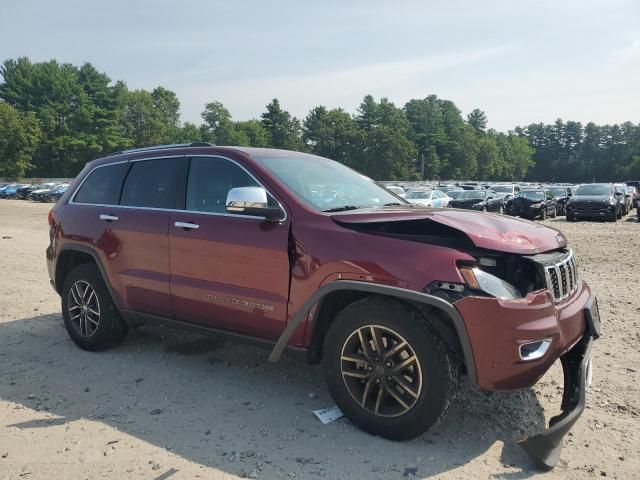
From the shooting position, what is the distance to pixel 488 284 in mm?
3012

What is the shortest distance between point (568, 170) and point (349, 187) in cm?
16433

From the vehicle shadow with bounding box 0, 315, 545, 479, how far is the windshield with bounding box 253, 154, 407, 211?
149 cm

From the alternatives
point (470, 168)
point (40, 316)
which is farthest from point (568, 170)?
point (40, 316)

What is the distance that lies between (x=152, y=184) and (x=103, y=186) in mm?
765

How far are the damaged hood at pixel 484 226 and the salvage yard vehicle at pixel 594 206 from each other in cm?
2082

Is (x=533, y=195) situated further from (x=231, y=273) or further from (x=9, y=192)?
(x=9, y=192)

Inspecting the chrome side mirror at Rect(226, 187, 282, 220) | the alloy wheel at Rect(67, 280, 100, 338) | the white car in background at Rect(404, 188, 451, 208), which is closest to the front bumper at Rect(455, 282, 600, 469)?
the chrome side mirror at Rect(226, 187, 282, 220)

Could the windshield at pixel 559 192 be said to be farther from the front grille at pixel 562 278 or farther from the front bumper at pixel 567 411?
the front bumper at pixel 567 411

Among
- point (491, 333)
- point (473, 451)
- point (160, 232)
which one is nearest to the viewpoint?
point (491, 333)

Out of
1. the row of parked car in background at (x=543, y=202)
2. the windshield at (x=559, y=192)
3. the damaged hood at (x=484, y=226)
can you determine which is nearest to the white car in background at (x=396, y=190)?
the damaged hood at (x=484, y=226)

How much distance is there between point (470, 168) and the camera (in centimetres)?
11356

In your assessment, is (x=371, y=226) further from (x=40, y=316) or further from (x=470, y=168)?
(x=470, y=168)

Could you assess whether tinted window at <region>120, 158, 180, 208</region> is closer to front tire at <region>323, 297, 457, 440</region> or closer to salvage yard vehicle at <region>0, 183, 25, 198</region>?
front tire at <region>323, 297, 457, 440</region>

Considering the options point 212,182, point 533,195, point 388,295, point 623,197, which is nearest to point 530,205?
point 533,195
